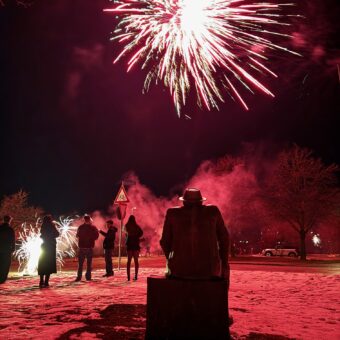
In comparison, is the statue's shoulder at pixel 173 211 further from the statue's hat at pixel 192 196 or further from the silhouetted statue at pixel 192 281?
the statue's hat at pixel 192 196

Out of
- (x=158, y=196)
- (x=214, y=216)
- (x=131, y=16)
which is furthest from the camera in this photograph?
(x=158, y=196)

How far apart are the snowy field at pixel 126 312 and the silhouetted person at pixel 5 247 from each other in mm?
1023

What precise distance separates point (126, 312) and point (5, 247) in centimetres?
631

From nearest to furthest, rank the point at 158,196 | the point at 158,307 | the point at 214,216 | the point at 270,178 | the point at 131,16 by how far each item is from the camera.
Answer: the point at 158,307
the point at 214,216
the point at 131,16
the point at 270,178
the point at 158,196

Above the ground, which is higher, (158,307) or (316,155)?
(316,155)

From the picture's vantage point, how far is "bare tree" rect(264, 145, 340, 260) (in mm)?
30047

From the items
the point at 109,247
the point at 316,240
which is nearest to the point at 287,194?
the point at 109,247

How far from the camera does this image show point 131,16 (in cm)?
1282

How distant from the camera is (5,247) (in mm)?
11148

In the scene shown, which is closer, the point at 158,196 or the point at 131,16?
the point at 131,16

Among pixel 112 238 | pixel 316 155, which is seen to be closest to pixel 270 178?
pixel 316 155

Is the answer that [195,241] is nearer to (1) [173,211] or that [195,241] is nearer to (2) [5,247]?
(1) [173,211]

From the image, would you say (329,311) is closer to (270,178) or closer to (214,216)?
(214,216)

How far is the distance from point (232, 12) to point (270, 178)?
73.5ft
